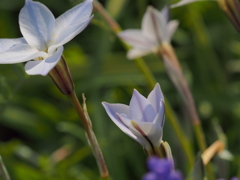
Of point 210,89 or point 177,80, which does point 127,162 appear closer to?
point 210,89

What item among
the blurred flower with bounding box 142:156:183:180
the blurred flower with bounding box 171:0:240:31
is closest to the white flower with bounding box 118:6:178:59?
the blurred flower with bounding box 171:0:240:31

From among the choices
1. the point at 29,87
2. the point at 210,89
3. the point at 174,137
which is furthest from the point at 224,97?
the point at 29,87

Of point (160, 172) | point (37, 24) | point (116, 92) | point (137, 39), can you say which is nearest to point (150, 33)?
point (137, 39)

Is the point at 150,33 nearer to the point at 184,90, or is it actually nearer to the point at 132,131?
the point at 184,90

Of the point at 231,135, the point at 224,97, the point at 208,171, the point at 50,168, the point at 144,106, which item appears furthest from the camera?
the point at 224,97

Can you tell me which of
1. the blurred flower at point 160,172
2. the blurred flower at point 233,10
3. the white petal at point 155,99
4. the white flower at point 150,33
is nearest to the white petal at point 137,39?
the white flower at point 150,33

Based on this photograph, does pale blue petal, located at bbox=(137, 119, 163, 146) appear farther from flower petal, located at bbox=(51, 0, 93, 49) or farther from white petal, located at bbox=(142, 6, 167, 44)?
white petal, located at bbox=(142, 6, 167, 44)

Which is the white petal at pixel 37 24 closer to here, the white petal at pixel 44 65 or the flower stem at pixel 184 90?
the white petal at pixel 44 65
